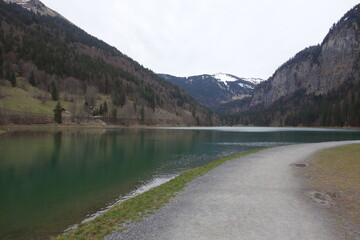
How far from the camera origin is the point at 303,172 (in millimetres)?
24375

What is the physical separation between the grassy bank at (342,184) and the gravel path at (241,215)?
0.90m

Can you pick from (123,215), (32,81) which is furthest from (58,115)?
(123,215)

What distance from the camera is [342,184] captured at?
62.8 ft

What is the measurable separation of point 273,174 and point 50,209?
1979 centimetres

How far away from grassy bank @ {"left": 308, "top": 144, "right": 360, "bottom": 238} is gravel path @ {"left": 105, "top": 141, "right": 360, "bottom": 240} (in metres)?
0.90

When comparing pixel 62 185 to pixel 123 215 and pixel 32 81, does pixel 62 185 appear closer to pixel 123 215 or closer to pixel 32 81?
pixel 123 215

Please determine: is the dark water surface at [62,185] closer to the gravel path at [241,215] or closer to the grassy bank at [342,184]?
the gravel path at [241,215]

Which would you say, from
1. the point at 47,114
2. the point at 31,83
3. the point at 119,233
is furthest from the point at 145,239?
the point at 31,83

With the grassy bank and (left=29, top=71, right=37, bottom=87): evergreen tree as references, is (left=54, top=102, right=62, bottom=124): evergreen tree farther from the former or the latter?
the grassy bank

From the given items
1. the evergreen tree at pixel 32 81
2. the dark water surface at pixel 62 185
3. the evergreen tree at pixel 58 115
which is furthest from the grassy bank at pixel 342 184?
the evergreen tree at pixel 32 81

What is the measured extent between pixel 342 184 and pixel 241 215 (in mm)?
11934

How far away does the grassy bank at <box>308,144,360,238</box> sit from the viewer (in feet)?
40.6

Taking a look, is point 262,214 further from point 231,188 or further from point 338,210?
point 231,188

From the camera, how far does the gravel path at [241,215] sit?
1025 cm
